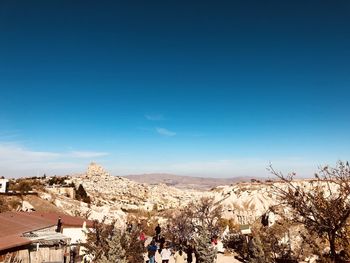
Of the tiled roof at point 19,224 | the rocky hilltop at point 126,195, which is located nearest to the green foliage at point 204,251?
the tiled roof at point 19,224

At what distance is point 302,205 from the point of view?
1340cm

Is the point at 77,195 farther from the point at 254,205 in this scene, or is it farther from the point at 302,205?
the point at 302,205

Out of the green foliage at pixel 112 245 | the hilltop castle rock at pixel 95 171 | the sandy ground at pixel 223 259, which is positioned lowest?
the sandy ground at pixel 223 259

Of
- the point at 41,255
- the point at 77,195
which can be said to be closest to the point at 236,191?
the point at 77,195

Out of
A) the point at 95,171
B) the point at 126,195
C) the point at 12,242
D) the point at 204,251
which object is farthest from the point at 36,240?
the point at 95,171

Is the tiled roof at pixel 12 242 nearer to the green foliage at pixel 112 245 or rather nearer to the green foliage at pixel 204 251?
the green foliage at pixel 112 245

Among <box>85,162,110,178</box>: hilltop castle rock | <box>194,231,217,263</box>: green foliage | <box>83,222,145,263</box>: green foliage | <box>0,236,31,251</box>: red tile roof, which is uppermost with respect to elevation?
<box>85,162,110,178</box>: hilltop castle rock

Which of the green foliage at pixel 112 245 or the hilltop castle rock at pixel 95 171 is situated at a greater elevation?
the hilltop castle rock at pixel 95 171

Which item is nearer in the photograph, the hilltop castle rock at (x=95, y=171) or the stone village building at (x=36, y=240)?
the stone village building at (x=36, y=240)

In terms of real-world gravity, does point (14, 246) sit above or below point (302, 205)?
below


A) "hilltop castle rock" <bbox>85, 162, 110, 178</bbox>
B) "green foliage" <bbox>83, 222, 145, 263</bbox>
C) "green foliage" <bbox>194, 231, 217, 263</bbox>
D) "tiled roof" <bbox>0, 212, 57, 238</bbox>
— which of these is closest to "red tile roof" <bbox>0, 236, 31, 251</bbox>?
"tiled roof" <bbox>0, 212, 57, 238</bbox>

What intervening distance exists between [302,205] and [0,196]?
126 feet

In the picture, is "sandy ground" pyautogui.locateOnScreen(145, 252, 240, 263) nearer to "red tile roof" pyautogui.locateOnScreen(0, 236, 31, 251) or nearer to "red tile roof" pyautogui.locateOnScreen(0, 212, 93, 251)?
"red tile roof" pyautogui.locateOnScreen(0, 212, 93, 251)

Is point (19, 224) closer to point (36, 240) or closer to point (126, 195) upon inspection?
point (36, 240)
